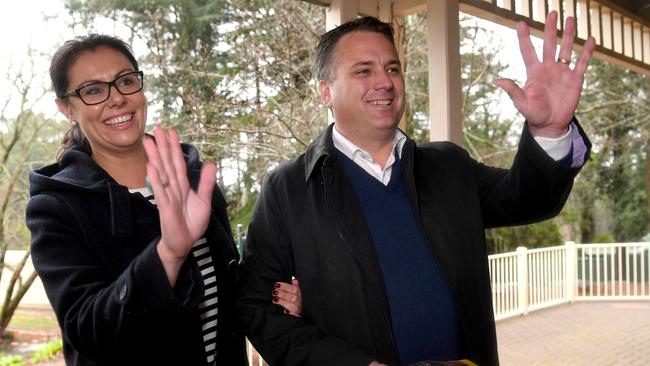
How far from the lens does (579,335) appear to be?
623 cm

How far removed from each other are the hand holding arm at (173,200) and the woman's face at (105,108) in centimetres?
30

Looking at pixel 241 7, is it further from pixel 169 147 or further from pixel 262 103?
pixel 169 147

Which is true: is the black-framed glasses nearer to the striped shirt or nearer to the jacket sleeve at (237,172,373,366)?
the striped shirt

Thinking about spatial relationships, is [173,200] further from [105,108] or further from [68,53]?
[68,53]

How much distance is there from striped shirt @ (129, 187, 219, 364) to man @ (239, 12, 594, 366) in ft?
0.23

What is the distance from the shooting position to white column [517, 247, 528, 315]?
23.6ft

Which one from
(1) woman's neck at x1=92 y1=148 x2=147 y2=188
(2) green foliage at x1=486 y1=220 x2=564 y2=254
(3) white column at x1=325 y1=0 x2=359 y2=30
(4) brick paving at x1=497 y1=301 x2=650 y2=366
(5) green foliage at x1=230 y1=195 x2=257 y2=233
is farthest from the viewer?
(2) green foliage at x1=486 y1=220 x2=564 y2=254

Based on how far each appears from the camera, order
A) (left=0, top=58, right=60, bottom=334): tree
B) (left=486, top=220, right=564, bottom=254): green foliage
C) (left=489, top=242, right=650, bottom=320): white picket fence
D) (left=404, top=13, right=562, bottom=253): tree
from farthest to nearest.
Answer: (left=486, top=220, right=564, bottom=254): green foliage → (left=404, top=13, right=562, bottom=253): tree → (left=489, top=242, right=650, bottom=320): white picket fence → (left=0, top=58, right=60, bottom=334): tree

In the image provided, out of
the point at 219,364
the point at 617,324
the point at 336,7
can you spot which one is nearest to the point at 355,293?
the point at 219,364

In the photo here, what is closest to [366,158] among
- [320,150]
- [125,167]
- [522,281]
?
[320,150]

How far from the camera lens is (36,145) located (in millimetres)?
5012

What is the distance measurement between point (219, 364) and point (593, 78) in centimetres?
1241

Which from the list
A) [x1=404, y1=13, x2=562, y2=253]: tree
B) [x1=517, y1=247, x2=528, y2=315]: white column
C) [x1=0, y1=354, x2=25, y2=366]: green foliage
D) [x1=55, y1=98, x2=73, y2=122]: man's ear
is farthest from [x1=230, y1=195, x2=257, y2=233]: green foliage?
[x1=55, y1=98, x2=73, y2=122]: man's ear

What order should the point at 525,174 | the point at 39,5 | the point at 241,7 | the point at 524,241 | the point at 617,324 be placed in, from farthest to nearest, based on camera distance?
1. the point at 524,241
2. the point at 617,324
3. the point at 241,7
4. the point at 39,5
5. the point at 525,174
